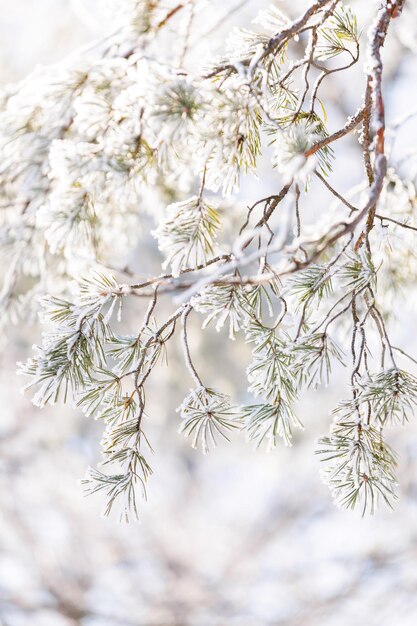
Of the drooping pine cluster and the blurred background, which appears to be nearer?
the drooping pine cluster

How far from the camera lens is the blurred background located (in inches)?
144

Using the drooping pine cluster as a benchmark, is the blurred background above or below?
above

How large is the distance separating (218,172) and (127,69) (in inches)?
6.0

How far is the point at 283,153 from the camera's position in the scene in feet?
1.96

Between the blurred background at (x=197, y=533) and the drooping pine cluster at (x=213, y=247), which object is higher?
the blurred background at (x=197, y=533)

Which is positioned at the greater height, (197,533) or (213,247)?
(197,533)

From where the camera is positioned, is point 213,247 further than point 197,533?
No

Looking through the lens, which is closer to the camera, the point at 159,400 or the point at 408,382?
the point at 408,382

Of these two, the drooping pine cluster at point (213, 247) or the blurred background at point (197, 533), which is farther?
the blurred background at point (197, 533)

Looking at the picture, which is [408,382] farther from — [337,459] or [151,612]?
[151,612]

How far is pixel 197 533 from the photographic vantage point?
4328 millimetres

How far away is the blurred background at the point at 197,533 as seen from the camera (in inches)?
144

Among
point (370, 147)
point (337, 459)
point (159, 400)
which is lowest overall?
point (337, 459)

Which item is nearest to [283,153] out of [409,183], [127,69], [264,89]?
[264,89]
